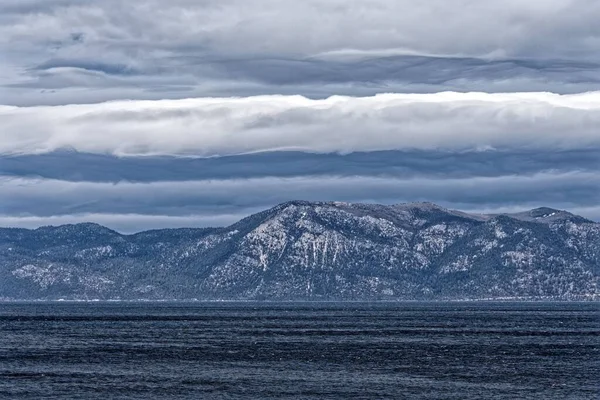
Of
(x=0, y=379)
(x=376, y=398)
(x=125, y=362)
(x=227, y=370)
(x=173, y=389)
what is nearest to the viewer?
(x=376, y=398)

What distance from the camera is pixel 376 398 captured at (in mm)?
143875

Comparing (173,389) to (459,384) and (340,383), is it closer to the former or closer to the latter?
(340,383)

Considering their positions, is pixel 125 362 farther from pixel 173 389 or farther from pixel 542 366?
pixel 542 366

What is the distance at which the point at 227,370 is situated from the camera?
7111 inches

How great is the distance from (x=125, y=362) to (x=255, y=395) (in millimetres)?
54683

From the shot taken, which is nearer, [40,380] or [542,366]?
[40,380]

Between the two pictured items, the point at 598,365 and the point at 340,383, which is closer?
the point at 340,383

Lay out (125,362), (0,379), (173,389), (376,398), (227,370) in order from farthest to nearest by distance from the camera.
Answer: (125,362) → (227,370) → (0,379) → (173,389) → (376,398)

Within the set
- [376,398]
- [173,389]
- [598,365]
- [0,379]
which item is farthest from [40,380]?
[598,365]

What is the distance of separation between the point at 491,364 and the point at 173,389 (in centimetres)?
6221

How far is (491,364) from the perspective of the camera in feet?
627

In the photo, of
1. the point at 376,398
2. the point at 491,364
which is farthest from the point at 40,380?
the point at 491,364

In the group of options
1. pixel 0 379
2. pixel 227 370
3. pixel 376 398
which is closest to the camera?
pixel 376 398

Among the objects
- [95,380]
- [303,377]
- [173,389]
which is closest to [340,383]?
[303,377]
